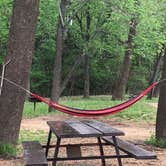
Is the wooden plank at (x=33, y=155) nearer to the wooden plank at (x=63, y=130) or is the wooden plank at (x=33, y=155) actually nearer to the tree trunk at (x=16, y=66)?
the wooden plank at (x=63, y=130)

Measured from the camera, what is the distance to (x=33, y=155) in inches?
205

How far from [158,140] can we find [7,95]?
3.13 meters

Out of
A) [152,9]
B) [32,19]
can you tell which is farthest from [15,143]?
[152,9]

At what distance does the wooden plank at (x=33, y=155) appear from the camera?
4.71 meters

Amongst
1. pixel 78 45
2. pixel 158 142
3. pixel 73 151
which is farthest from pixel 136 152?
pixel 78 45

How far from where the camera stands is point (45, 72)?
38562 mm

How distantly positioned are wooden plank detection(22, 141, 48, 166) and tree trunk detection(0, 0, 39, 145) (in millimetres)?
737

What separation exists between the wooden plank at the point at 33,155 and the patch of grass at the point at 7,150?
662 millimetres

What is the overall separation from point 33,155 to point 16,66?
2.02m

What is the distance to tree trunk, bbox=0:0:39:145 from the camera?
6.81 metres

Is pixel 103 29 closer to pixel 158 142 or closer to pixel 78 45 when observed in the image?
pixel 78 45

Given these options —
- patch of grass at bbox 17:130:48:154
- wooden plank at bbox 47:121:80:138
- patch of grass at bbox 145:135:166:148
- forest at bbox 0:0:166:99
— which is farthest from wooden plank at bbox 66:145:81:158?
forest at bbox 0:0:166:99

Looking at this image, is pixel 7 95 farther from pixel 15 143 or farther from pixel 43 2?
pixel 43 2

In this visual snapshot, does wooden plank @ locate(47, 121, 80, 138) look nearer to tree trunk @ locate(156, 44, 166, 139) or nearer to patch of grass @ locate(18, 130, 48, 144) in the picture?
tree trunk @ locate(156, 44, 166, 139)
